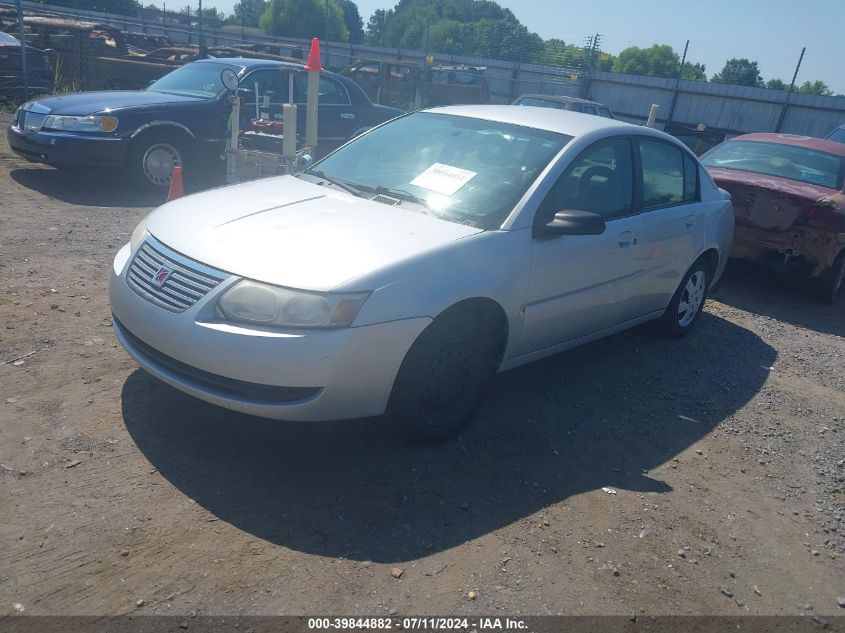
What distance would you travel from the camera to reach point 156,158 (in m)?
8.66

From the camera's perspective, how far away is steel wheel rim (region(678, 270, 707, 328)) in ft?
18.7

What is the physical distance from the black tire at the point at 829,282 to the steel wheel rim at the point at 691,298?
2.11 m

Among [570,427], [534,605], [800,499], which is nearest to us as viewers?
[534,605]

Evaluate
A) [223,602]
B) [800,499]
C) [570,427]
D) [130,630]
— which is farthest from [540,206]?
[130,630]

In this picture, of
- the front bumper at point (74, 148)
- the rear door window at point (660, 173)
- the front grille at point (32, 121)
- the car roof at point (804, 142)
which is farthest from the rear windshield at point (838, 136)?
the front grille at point (32, 121)

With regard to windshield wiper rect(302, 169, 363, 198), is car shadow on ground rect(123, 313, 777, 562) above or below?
below

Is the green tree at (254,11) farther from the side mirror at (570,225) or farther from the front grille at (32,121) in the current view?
the side mirror at (570,225)

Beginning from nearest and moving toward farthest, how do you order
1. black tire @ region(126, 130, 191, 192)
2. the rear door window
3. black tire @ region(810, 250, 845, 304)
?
the rear door window < black tire @ region(810, 250, 845, 304) < black tire @ region(126, 130, 191, 192)

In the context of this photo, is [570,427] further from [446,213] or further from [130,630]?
[130,630]

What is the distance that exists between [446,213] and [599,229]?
2.82 feet

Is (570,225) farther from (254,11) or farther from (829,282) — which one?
(254,11)

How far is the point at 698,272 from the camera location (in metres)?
5.77

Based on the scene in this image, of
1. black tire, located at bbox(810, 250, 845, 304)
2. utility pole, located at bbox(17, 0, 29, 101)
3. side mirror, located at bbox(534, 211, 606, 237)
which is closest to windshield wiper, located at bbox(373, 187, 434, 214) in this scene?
side mirror, located at bbox(534, 211, 606, 237)

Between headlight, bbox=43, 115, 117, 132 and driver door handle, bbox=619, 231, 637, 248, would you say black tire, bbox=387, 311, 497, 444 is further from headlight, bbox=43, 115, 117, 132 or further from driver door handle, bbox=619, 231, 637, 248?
headlight, bbox=43, 115, 117, 132
